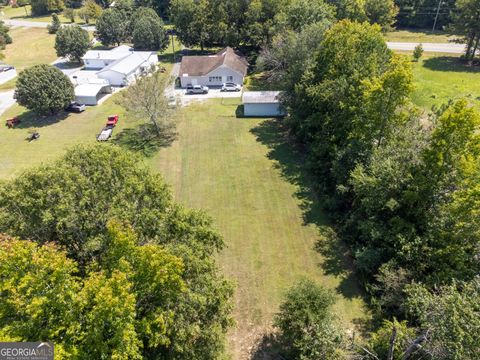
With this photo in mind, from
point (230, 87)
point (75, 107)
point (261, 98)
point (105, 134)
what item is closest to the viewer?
point (105, 134)

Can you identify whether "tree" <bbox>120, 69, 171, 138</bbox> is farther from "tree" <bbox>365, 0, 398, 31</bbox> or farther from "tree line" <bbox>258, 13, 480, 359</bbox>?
"tree" <bbox>365, 0, 398, 31</bbox>

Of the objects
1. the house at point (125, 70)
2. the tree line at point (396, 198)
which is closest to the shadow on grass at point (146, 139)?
the house at point (125, 70)

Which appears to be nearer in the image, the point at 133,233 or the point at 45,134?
the point at 133,233

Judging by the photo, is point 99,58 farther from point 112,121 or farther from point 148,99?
point 148,99

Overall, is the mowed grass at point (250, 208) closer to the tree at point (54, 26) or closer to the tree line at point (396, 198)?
the tree line at point (396, 198)

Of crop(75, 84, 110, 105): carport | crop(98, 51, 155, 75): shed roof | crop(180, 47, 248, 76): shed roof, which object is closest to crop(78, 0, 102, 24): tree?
crop(98, 51, 155, 75): shed roof

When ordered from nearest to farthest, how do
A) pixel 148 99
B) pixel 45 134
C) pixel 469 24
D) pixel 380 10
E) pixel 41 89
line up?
pixel 148 99, pixel 45 134, pixel 41 89, pixel 469 24, pixel 380 10

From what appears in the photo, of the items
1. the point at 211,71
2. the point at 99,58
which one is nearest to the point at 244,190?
the point at 211,71
